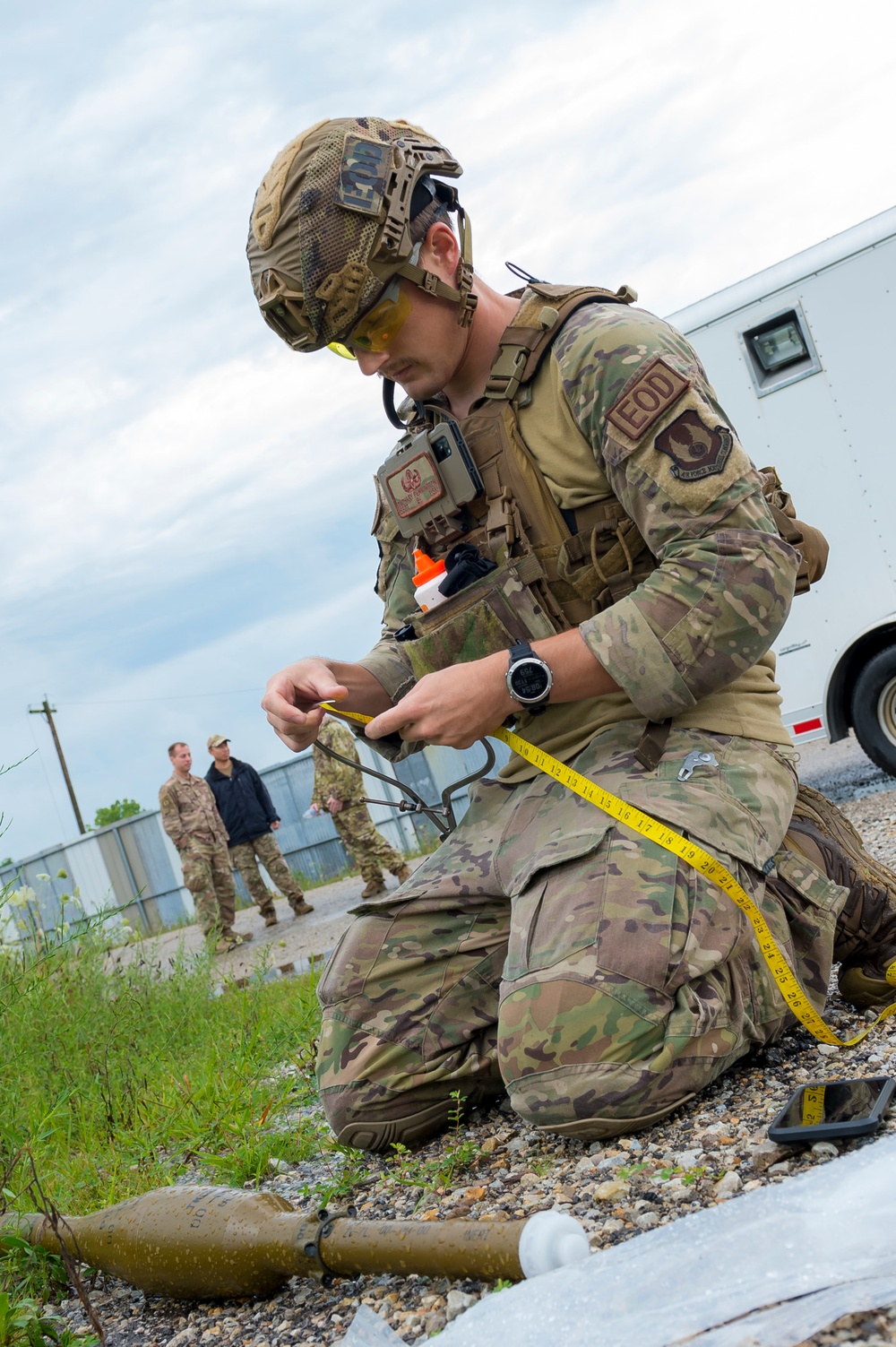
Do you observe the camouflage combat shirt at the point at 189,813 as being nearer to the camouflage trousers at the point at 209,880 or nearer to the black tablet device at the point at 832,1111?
the camouflage trousers at the point at 209,880

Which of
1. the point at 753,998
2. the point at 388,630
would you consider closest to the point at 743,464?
the point at 753,998

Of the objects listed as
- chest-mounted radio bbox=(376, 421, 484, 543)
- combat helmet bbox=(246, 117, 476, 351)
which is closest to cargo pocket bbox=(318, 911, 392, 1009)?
chest-mounted radio bbox=(376, 421, 484, 543)

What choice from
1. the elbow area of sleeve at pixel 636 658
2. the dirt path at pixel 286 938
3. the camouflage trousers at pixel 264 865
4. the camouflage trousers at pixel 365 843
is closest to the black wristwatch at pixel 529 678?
the elbow area of sleeve at pixel 636 658

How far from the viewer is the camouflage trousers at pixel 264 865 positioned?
41.7 ft

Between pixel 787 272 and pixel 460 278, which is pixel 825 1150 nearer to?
pixel 460 278

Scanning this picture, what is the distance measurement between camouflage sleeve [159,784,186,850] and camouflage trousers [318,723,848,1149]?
9877mm

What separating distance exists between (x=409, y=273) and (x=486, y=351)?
30 cm

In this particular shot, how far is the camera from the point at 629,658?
7.71ft

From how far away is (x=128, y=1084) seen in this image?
4.08m

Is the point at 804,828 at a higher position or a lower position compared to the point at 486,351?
lower

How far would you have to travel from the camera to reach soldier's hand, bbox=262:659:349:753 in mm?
2750

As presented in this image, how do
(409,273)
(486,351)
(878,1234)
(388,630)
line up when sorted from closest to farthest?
(878,1234)
(409,273)
(486,351)
(388,630)

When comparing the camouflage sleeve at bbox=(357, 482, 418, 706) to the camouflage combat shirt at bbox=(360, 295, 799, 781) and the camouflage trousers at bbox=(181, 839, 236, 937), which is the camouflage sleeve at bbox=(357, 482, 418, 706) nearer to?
the camouflage combat shirt at bbox=(360, 295, 799, 781)

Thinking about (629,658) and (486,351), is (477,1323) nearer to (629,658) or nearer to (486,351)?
(629,658)
